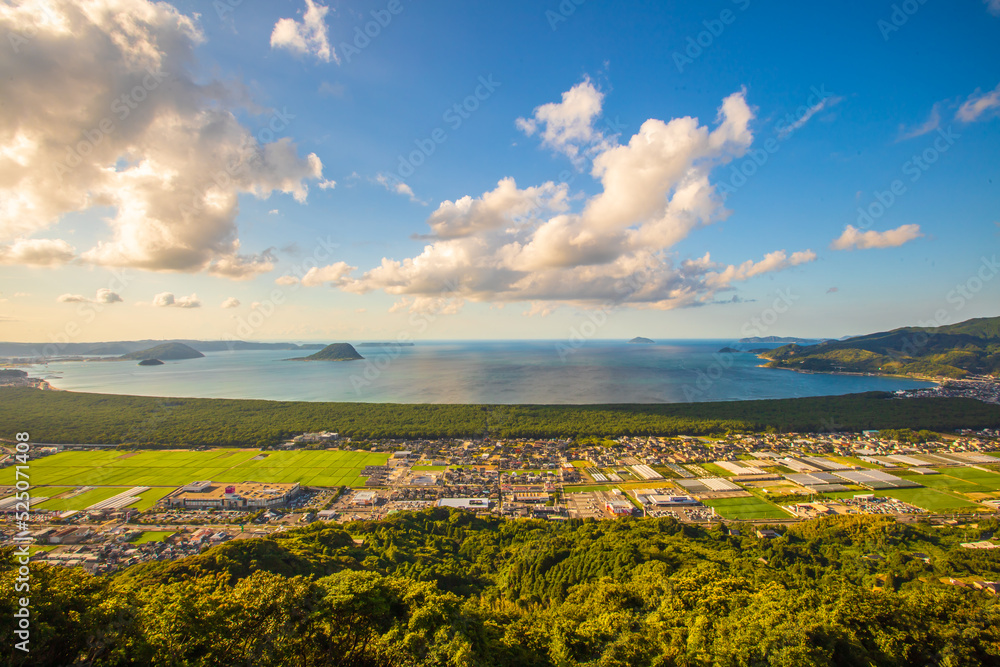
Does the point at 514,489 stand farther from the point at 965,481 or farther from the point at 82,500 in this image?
the point at 965,481

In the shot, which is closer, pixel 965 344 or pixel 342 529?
pixel 342 529

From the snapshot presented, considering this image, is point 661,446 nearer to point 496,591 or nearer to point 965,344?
point 496,591

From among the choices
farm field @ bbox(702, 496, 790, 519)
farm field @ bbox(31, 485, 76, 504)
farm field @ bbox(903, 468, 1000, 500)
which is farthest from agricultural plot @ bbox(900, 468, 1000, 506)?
farm field @ bbox(31, 485, 76, 504)

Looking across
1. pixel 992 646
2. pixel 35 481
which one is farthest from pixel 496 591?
pixel 35 481

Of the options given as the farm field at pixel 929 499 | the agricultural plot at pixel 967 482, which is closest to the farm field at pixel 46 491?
the farm field at pixel 929 499

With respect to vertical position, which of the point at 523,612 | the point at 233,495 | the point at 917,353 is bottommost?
the point at 233,495

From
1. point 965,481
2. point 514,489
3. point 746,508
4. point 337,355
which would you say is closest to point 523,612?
point 514,489

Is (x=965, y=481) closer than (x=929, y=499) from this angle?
No
